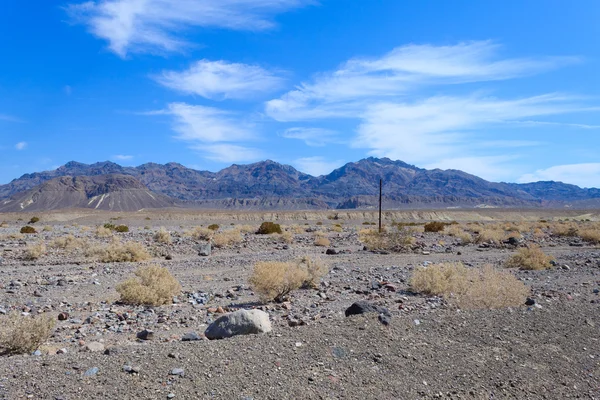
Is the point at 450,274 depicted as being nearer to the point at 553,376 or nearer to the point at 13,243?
the point at 553,376

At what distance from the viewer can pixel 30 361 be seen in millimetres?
6934

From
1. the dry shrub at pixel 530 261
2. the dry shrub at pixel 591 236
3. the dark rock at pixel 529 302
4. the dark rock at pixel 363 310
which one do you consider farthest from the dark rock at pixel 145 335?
the dry shrub at pixel 591 236

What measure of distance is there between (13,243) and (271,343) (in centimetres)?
2918

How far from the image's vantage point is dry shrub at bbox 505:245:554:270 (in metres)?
19.2

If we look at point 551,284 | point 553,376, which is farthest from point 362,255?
point 553,376

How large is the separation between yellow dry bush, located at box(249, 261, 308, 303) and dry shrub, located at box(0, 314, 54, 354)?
5.29 meters

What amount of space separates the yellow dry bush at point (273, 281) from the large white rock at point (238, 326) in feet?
11.5

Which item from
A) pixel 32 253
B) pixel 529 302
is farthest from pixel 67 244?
pixel 529 302

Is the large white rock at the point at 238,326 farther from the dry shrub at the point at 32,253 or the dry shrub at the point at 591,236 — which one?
the dry shrub at the point at 591,236

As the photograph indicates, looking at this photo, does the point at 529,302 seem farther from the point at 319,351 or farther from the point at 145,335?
the point at 145,335

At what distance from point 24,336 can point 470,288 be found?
950 centimetres

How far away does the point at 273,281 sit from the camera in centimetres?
1227

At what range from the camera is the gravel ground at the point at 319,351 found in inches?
252

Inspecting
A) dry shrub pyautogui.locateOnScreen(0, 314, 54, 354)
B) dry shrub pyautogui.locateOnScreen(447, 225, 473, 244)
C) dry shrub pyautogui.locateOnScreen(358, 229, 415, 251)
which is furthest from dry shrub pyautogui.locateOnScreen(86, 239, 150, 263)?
dry shrub pyautogui.locateOnScreen(447, 225, 473, 244)
